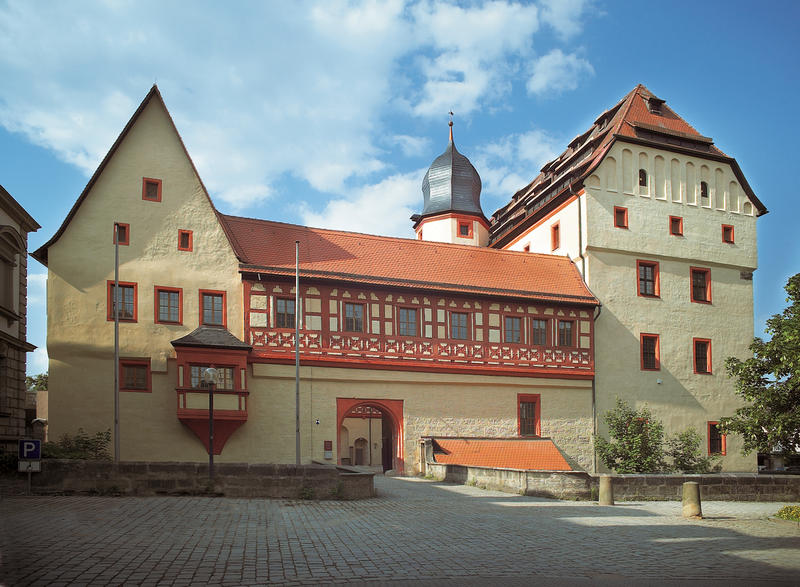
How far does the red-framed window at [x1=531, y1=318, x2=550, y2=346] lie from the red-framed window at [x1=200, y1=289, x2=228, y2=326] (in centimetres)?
1285

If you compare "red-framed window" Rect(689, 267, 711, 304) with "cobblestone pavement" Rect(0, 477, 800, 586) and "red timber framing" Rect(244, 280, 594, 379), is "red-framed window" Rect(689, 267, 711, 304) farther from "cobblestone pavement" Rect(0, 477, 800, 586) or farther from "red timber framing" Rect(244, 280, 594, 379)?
"cobblestone pavement" Rect(0, 477, 800, 586)

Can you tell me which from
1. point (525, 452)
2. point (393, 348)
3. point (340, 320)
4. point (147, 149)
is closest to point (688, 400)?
point (525, 452)

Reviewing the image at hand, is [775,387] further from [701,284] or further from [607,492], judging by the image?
[701,284]

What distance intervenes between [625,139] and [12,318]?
2658 cm

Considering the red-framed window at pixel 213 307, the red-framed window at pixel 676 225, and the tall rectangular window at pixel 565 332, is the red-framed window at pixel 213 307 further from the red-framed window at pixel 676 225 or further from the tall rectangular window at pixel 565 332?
the red-framed window at pixel 676 225

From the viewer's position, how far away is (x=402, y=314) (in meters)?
31.7

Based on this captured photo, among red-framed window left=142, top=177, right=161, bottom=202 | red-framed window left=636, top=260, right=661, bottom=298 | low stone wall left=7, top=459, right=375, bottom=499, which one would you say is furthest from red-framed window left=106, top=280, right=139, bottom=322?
red-framed window left=636, top=260, right=661, bottom=298

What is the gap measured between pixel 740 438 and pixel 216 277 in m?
24.3

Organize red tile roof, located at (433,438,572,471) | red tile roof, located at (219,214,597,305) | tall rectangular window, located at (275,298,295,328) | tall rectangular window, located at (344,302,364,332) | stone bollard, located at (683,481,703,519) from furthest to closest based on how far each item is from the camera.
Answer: tall rectangular window, located at (344,302,364,332)
red tile roof, located at (219,214,597,305)
red tile roof, located at (433,438,572,471)
tall rectangular window, located at (275,298,295,328)
stone bollard, located at (683,481,703,519)

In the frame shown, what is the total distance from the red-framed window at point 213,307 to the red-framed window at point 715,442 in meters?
22.3

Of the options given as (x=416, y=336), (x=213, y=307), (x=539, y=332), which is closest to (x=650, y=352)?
(x=539, y=332)

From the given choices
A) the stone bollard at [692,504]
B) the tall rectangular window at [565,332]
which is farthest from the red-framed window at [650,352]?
the stone bollard at [692,504]

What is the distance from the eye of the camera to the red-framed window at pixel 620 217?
36375 millimetres

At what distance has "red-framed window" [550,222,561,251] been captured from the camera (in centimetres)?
3819
